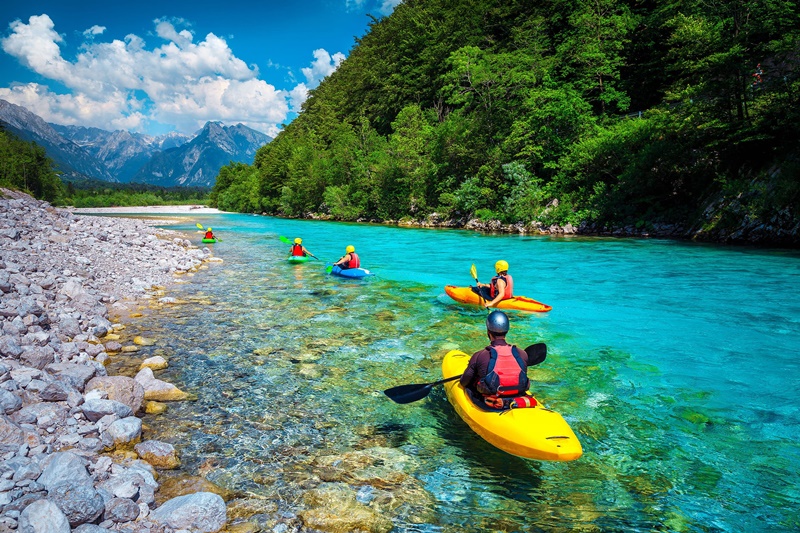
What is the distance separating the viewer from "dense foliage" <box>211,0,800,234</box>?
744 inches

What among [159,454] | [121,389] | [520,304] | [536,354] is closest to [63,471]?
[159,454]

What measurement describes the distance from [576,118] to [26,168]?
77.5m

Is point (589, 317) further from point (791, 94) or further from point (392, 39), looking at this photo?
point (392, 39)

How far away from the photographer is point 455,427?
5016 millimetres

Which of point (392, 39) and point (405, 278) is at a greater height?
point (392, 39)

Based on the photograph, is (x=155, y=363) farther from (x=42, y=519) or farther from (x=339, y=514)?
(x=339, y=514)

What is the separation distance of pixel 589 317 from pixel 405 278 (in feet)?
21.4

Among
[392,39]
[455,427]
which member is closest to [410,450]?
[455,427]

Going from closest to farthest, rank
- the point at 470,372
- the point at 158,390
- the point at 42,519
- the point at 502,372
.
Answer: the point at 42,519 → the point at 502,372 → the point at 470,372 → the point at 158,390

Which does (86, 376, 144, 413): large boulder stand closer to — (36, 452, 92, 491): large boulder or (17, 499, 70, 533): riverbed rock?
(36, 452, 92, 491): large boulder

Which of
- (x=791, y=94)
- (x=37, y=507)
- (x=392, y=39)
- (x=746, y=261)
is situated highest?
(x=392, y=39)

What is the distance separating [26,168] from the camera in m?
63.2

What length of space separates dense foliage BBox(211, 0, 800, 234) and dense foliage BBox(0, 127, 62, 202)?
37695mm

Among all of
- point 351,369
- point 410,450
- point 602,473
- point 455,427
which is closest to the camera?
point 602,473
